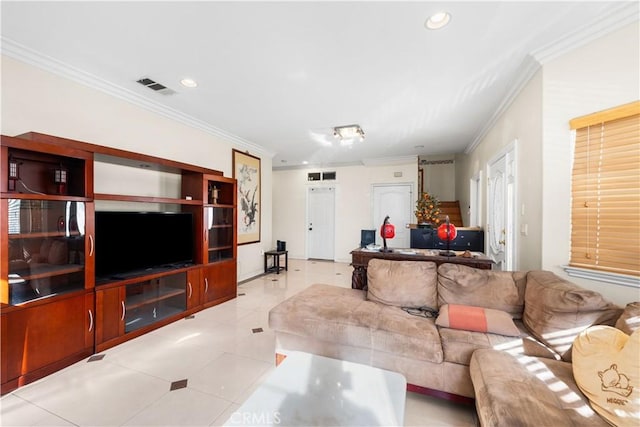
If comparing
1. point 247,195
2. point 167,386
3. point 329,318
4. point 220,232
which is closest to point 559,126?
point 329,318

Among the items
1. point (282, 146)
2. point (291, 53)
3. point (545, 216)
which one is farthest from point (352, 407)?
point (282, 146)

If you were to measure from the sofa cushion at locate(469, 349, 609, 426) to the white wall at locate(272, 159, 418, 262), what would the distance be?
5100 millimetres

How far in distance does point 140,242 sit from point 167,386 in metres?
1.61

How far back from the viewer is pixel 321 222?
282 inches

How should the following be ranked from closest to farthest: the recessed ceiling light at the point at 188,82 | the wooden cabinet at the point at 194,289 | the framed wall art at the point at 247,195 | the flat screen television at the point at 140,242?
the flat screen television at the point at 140,242
the recessed ceiling light at the point at 188,82
the wooden cabinet at the point at 194,289
the framed wall art at the point at 247,195

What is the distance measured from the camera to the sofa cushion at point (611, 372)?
1092 mm

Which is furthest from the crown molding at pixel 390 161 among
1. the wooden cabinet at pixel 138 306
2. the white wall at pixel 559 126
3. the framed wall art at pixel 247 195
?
the wooden cabinet at pixel 138 306

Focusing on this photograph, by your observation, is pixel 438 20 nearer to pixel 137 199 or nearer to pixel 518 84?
pixel 518 84

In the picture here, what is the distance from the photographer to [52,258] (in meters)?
2.19

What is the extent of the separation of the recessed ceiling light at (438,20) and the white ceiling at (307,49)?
0.14 feet

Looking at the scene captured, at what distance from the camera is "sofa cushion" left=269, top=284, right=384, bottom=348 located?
6.31ft

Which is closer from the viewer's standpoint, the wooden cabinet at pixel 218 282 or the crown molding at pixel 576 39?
the crown molding at pixel 576 39

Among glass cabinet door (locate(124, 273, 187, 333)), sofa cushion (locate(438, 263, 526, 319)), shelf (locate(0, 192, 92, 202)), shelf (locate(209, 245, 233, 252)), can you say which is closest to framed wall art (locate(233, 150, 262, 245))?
shelf (locate(209, 245, 233, 252))

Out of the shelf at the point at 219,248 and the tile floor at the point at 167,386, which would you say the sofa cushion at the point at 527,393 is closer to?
the tile floor at the point at 167,386
